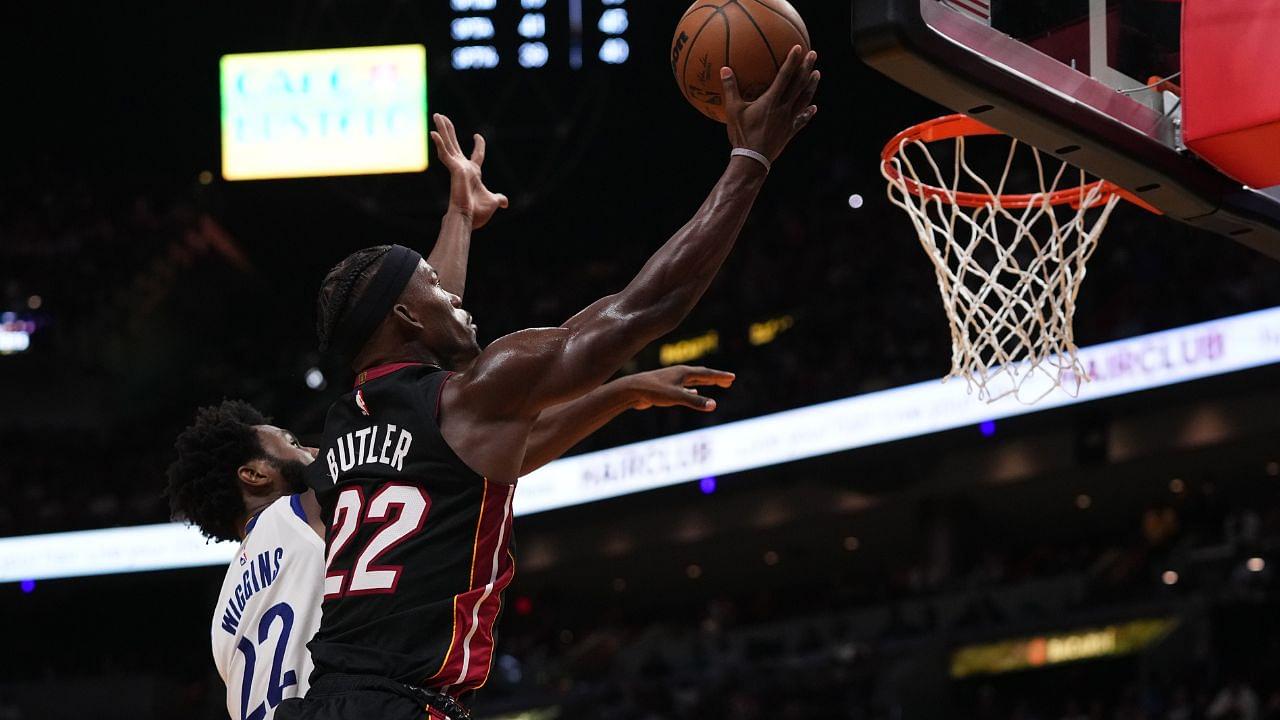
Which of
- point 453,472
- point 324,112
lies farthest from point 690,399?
point 324,112

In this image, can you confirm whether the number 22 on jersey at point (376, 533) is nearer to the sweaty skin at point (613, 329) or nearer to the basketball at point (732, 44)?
the sweaty skin at point (613, 329)

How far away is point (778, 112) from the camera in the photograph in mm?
2998

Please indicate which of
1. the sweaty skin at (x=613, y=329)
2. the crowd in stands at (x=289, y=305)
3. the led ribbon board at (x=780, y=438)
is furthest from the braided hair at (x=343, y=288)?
the crowd in stands at (x=289, y=305)

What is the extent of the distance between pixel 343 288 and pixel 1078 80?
6.61 feet

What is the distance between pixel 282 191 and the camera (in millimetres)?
18266

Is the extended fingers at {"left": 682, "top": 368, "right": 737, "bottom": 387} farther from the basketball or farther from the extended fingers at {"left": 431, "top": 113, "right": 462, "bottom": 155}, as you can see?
the extended fingers at {"left": 431, "top": 113, "right": 462, "bottom": 155}

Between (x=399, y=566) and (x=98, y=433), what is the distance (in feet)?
76.7

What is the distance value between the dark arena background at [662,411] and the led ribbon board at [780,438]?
0.04 meters

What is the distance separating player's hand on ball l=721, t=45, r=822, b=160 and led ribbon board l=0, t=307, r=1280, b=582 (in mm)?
10609

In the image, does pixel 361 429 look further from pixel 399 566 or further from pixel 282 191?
pixel 282 191

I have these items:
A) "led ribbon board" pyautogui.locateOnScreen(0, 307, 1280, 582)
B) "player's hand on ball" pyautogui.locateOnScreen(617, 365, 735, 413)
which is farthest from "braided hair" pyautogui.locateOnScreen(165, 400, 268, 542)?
"led ribbon board" pyautogui.locateOnScreen(0, 307, 1280, 582)

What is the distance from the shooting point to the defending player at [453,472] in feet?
9.41

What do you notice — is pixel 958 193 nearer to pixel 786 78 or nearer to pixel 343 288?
pixel 786 78

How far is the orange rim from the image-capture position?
4.97 meters
